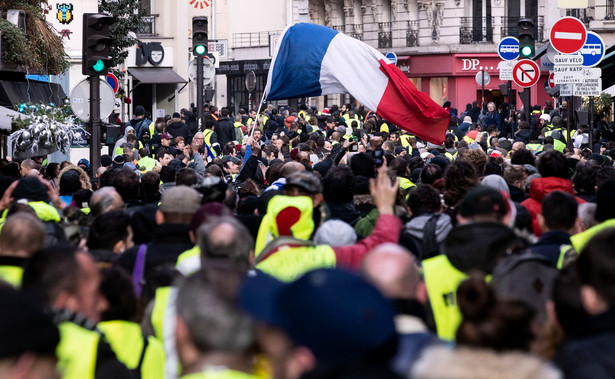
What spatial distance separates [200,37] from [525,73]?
5657 mm

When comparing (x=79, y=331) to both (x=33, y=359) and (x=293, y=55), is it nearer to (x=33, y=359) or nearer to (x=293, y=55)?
(x=33, y=359)

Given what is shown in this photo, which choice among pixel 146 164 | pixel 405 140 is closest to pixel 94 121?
pixel 146 164

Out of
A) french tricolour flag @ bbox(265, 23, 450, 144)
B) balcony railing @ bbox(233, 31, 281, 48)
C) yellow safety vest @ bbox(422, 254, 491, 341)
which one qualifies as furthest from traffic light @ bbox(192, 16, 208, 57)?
balcony railing @ bbox(233, 31, 281, 48)

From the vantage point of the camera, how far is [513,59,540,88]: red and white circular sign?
64.8 feet

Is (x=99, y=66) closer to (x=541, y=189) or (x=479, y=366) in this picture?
(x=541, y=189)

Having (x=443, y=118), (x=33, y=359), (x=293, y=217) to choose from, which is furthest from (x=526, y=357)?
(x=443, y=118)

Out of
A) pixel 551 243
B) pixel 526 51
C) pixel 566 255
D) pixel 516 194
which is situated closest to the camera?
pixel 566 255

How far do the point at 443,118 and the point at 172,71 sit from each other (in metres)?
30.2

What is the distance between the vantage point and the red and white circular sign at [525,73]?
778 inches

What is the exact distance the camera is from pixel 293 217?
730 centimetres

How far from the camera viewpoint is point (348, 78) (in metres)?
14.5

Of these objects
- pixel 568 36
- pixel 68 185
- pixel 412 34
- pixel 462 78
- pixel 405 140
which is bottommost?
pixel 68 185

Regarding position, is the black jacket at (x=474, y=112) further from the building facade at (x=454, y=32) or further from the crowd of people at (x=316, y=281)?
the crowd of people at (x=316, y=281)

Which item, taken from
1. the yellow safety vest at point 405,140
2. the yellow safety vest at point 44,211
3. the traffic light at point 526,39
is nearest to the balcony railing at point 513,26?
the yellow safety vest at point 405,140
